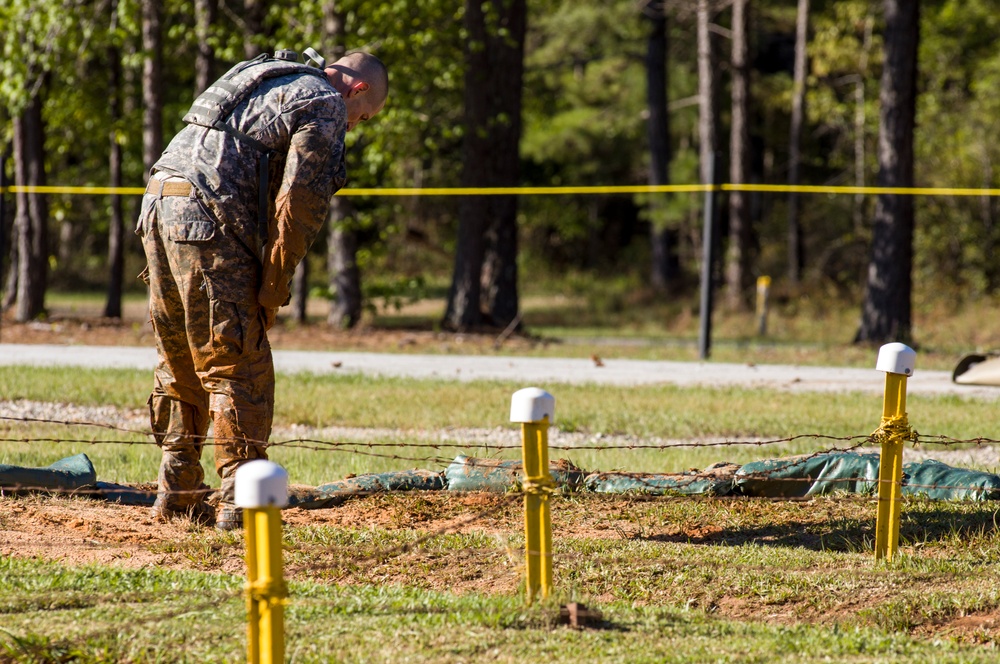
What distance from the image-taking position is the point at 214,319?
466cm

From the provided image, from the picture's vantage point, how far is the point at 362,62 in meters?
Result: 5.00

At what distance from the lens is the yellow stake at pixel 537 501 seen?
12.4 ft

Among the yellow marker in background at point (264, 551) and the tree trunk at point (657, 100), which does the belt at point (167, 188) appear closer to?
the yellow marker in background at point (264, 551)

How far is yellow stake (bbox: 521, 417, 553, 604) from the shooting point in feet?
12.4

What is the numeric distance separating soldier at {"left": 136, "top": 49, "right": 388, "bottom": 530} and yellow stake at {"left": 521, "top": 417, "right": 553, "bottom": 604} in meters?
1.34

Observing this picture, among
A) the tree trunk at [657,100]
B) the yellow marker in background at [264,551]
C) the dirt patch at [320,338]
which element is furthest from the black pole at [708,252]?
the tree trunk at [657,100]

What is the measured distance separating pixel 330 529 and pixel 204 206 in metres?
1.50

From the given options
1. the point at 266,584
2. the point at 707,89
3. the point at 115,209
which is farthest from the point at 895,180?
the point at 266,584

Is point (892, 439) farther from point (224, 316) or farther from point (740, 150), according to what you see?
point (740, 150)

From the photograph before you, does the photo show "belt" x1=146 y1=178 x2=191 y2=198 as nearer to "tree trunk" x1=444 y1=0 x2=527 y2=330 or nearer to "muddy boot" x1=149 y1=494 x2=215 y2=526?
"muddy boot" x1=149 y1=494 x2=215 y2=526

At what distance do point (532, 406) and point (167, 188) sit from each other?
76.2 inches

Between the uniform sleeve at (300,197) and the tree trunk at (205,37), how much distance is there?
36.9 ft

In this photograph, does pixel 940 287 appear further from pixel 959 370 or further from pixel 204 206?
pixel 204 206

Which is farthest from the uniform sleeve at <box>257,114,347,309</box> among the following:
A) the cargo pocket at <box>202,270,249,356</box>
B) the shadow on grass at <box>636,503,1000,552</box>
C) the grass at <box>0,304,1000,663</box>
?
the shadow on grass at <box>636,503,1000,552</box>
